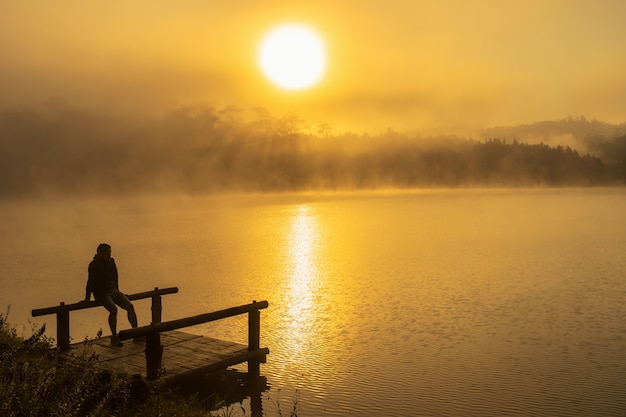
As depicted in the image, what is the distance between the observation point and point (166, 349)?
16.1 meters

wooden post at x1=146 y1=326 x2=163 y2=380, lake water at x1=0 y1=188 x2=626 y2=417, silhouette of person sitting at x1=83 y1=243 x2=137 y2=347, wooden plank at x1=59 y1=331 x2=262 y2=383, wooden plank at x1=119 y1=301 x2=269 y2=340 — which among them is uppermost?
silhouette of person sitting at x1=83 y1=243 x2=137 y2=347

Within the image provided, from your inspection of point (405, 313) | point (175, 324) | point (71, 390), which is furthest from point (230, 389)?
point (405, 313)

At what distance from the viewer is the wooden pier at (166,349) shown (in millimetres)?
13484

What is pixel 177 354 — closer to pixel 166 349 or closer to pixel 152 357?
pixel 166 349

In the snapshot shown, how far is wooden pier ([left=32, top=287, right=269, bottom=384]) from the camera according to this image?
13.5 m

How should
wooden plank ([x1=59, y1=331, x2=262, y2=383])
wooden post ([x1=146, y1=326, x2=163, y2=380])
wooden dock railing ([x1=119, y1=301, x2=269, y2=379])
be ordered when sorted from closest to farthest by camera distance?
wooden dock railing ([x1=119, y1=301, x2=269, y2=379])
wooden post ([x1=146, y1=326, x2=163, y2=380])
wooden plank ([x1=59, y1=331, x2=262, y2=383])

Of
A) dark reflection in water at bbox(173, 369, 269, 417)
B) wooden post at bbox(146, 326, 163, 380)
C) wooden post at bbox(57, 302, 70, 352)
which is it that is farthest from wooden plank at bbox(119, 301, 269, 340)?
wooden post at bbox(57, 302, 70, 352)

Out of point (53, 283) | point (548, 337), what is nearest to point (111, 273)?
point (548, 337)

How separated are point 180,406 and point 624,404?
11.7 m

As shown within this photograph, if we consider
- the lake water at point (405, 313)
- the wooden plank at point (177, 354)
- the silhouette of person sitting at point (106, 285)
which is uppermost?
the silhouette of person sitting at point (106, 285)

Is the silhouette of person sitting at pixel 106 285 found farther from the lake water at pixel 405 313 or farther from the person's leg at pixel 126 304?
the lake water at pixel 405 313

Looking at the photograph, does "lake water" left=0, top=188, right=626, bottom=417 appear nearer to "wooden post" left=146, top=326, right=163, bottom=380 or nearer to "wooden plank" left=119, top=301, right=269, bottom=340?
"wooden plank" left=119, top=301, right=269, bottom=340

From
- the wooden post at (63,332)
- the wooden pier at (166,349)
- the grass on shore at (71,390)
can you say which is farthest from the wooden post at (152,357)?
the wooden post at (63,332)

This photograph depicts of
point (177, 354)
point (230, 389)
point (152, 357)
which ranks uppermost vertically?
point (152, 357)
